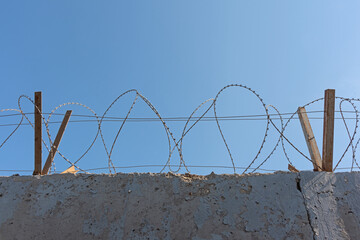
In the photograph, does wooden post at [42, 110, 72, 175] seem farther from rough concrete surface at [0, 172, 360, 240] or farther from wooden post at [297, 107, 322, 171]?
wooden post at [297, 107, 322, 171]

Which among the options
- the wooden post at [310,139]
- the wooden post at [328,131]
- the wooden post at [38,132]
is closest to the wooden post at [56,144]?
the wooden post at [38,132]

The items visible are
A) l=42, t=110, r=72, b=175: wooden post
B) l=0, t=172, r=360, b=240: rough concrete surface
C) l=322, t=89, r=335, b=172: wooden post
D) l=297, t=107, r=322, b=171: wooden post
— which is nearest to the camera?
l=0, t=172, r=360, b=240: rough concrete surface

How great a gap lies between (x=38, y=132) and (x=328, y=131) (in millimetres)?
3741

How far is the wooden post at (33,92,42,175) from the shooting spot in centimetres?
372

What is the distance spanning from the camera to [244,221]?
10.1ft

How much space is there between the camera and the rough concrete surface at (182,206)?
3.04 m

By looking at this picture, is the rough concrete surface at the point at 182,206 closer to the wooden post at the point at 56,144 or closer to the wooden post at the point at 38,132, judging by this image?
the wooden post at the point at 38,132

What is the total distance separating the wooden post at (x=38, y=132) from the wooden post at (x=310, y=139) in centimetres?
358

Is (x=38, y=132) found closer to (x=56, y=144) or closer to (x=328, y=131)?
(x=56, y=144)

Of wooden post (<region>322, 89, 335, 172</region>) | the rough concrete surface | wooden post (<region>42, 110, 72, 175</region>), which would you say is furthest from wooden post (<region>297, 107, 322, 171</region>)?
wooden post (<region>42, 110, 72, 175</region>)

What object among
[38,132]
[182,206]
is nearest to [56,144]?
[38,132]

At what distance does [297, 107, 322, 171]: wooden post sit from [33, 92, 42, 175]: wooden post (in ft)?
11.7

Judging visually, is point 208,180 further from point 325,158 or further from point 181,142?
point 325,158

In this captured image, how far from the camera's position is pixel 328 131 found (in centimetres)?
359
